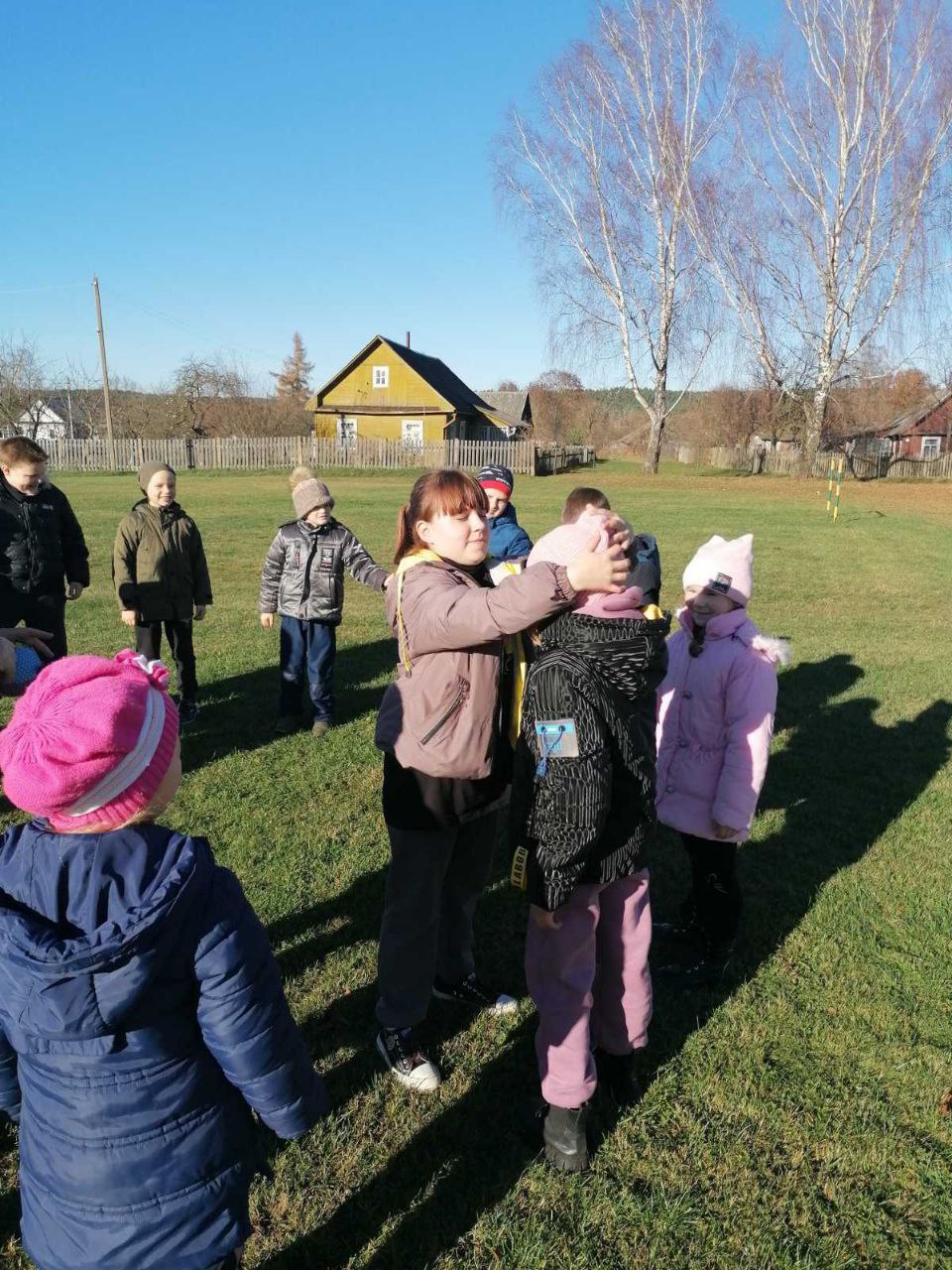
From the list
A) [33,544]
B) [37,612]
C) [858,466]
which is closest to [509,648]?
[33,544]

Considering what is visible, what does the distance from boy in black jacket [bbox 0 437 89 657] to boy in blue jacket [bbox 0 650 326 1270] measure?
3791 millimetres

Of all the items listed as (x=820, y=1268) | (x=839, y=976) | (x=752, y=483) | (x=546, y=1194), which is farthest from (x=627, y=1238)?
(x=752, y=483)

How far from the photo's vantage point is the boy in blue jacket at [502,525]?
19.1ft

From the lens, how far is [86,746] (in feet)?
4.91

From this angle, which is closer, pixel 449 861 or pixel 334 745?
pixel 449 861

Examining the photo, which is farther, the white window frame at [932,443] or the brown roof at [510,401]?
the brown roof at [510,401]

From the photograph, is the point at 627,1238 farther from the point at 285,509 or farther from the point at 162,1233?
the point at 285,509

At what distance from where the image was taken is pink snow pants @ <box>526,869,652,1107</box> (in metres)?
2.37

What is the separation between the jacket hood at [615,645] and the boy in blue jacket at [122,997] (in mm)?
1053

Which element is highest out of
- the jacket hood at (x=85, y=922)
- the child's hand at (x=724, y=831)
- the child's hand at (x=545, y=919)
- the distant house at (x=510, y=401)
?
the distant house at (x=510, y=401)

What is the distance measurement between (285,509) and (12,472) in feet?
52.3

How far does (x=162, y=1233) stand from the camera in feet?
5.18

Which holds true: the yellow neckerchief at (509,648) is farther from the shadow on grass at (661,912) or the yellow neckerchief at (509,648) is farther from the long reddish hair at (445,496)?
the shadow on grass at (661,912)

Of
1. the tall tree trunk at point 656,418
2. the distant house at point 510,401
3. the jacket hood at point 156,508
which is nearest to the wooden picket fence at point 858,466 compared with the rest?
the tall tree trunk at point 656,418
